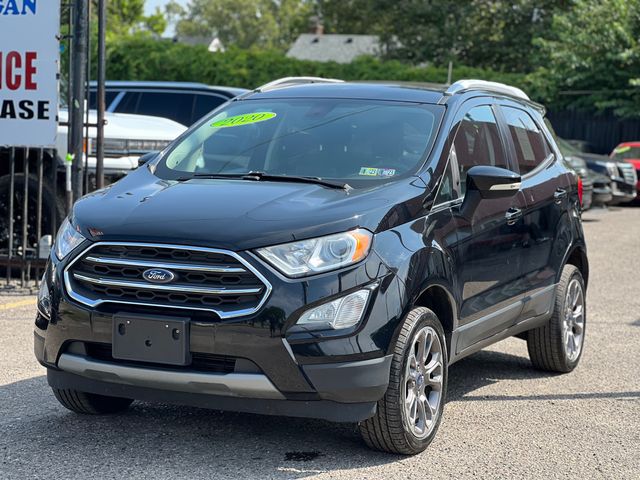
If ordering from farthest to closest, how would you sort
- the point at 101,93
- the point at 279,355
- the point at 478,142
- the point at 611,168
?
the point at 611,168, the point at 101,93, the point at 478,142, the point at 279,355

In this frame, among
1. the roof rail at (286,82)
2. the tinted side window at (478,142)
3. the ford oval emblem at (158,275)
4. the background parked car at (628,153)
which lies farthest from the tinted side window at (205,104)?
the background parked car at (628,153)

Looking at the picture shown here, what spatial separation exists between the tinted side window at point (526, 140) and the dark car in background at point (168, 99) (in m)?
7.79

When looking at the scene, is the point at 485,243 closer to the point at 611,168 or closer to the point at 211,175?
the point at 211,175

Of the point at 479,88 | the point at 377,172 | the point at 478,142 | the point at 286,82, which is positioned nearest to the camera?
the point at 377,172

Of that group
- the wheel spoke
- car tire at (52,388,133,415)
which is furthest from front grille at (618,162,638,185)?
car tire at (52,388,133,415)

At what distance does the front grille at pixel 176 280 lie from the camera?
180 inches

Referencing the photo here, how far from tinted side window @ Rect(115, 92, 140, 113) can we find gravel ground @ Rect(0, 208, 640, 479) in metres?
8.15

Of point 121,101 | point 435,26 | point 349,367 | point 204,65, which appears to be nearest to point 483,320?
point 349,367

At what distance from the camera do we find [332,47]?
243 feet

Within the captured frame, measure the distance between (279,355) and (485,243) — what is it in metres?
1.72

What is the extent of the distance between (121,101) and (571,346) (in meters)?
9.38

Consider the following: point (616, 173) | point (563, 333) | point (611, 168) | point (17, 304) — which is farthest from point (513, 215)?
point (616, 173)

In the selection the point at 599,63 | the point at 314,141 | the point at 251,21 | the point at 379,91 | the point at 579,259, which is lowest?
the point at 251,21

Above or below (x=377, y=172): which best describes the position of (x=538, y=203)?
below
